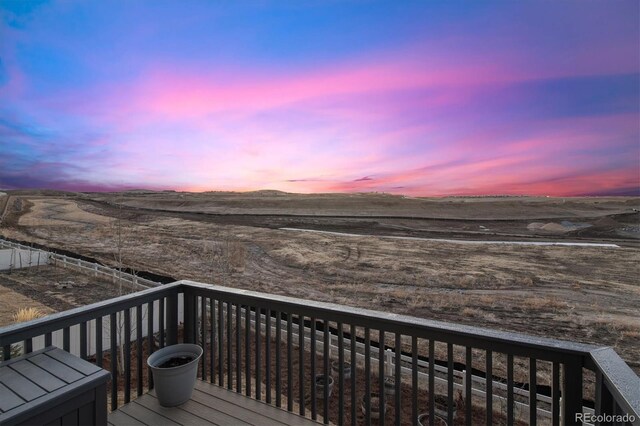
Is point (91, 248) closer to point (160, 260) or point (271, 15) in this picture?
point (160, 260)

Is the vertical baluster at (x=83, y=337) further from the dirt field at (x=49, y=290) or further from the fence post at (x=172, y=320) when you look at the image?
the dirt field at (x=49, y=290)

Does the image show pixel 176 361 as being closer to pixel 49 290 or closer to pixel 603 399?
pixel 603 399

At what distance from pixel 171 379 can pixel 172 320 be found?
0.59 meters

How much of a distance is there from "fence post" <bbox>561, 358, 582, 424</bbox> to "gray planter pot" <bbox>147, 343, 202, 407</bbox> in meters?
2.17

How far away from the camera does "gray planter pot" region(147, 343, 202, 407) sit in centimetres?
222

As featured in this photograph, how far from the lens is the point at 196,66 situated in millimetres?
9258

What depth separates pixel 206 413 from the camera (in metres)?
2.23

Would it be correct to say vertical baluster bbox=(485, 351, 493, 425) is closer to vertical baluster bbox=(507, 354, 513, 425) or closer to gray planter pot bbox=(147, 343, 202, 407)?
vertical baluster bbox=(507, 354, 513, 425)

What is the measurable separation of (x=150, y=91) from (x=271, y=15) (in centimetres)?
495

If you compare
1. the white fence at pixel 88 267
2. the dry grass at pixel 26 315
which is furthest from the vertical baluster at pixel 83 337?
the white fence at pixel 88 267

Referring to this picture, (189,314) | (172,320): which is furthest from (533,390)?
(172,320)

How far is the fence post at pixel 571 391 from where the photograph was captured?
1.49 meters

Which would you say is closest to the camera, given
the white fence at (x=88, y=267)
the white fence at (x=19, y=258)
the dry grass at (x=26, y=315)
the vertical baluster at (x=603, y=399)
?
the vertical baluster at (x=603, y=399)

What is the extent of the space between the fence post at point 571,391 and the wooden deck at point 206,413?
141 cm
